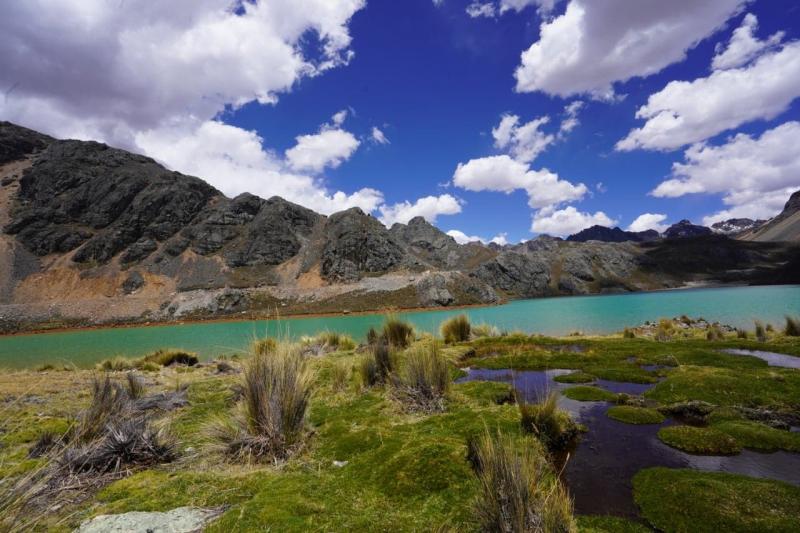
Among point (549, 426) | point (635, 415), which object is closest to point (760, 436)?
point (635, 415)

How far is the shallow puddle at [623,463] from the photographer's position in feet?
13.8

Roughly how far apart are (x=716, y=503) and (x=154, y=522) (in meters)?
5.75

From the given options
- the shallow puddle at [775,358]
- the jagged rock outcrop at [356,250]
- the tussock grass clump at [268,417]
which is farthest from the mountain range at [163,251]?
the shallow puddle at [775,358]

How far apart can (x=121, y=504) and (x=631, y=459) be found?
6319mm

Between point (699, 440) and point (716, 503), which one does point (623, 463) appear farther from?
point (699, 440)

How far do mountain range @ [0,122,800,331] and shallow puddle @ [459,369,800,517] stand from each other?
87.4 metres

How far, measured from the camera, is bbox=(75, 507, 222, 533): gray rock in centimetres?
380

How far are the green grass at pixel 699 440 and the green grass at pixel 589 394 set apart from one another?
1687 millimetres

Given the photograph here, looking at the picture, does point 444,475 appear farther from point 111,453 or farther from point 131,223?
point 131,223

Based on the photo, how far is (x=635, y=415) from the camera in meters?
6.41

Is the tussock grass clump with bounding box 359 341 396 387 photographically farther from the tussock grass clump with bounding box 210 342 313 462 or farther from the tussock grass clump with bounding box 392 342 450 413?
the tussock grass clump with bounding box 210 342 313 462

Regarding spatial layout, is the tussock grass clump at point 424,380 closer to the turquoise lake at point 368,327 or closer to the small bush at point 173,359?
the turquoise lake at point 368,327

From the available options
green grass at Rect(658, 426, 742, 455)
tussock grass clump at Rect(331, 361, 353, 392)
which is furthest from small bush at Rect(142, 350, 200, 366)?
green grass at Rect(658, 426, 742, 455)

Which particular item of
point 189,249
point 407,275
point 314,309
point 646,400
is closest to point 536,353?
point 646,400
